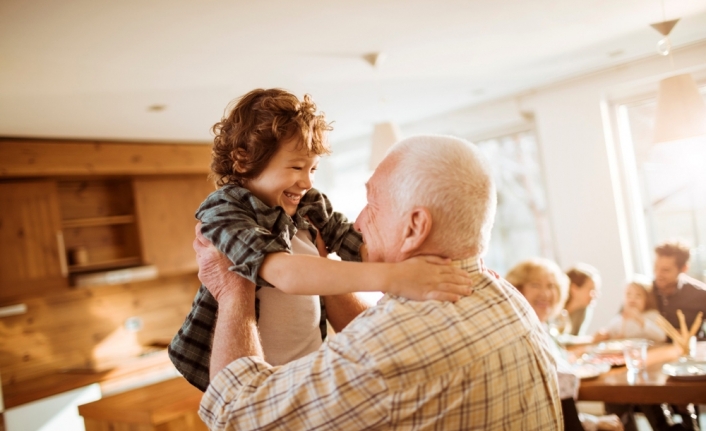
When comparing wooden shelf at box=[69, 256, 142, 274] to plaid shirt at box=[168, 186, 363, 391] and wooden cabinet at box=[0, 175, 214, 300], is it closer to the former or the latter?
wooden cabinet at box=[0, 175, 214, 300]

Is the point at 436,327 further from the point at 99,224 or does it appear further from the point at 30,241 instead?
the point at 99,224

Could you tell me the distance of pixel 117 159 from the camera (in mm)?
5383

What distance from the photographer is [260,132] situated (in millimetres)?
1422

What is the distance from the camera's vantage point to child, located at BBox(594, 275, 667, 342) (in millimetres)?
3850

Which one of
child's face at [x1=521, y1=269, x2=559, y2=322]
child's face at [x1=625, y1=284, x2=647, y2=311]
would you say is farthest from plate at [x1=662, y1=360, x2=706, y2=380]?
child's face at [x1=625, y1=284, x2=647, y2=311]

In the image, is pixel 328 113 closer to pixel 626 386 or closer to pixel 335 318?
pixel 626 386

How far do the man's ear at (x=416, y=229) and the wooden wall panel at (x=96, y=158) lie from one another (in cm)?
442

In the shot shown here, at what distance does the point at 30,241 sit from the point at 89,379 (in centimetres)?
118

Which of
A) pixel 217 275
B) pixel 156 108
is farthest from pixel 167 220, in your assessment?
pixel 217 275

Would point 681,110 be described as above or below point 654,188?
above

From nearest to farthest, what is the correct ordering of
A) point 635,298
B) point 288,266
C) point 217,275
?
point 288,266
point 217,275
point 635,298

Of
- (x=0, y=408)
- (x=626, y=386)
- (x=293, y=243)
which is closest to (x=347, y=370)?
(x=293, y=243)

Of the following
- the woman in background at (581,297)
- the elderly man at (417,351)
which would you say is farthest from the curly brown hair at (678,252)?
the elderly man at (417,351)

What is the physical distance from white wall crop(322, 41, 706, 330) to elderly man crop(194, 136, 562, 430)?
4.46 metres
